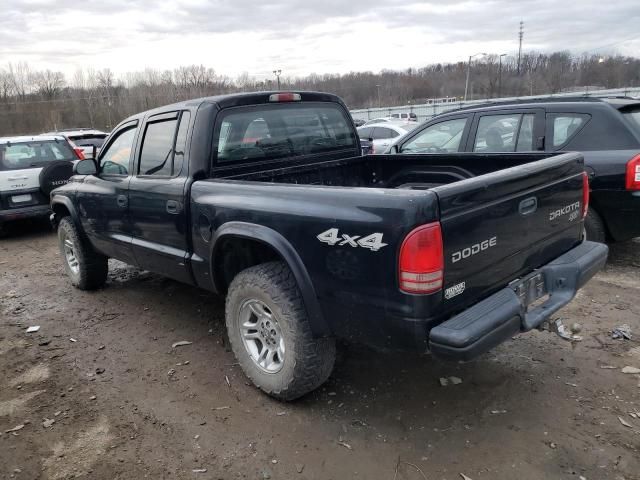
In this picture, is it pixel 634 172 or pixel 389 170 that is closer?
pixel 389 170

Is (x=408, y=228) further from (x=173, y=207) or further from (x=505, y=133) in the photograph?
(x=505, y=133)

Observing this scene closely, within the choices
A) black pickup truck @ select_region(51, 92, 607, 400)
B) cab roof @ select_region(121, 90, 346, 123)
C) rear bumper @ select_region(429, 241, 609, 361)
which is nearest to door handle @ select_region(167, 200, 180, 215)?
black pickup truck @ select_region(51, 92, 607, 400)

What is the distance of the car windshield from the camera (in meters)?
8.56

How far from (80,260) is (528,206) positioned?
457 cm

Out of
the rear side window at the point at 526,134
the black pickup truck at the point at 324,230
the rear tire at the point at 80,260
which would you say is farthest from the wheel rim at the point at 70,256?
the rear side window at the point at 526,134

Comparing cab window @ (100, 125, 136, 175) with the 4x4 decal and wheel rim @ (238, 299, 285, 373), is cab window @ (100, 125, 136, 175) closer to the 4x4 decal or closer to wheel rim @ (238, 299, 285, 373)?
wheel rim @ (238, 299, 285, 373)

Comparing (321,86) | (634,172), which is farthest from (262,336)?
(321,86)

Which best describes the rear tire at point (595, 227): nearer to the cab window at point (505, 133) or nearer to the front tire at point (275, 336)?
the cab window at point (505, 133)

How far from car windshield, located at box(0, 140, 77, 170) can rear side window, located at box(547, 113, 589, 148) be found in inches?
318

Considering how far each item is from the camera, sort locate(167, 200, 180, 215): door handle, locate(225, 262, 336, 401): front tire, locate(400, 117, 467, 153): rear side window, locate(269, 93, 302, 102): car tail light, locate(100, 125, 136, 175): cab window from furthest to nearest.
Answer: locate(400, 117, 467, 153): rear side window, locate(100, 125, 136, 175): cab window, locate(269, 93, 302, 102): car tail light, locate(167, 200, 180, 215): door handle, locate(225, 262, 336, 401): front tire

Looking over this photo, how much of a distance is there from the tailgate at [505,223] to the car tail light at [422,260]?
6 cm

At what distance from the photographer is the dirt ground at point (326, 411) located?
2695 millimetres

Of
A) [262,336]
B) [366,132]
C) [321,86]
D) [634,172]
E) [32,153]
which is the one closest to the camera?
[262,336]

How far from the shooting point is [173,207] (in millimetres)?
3764
